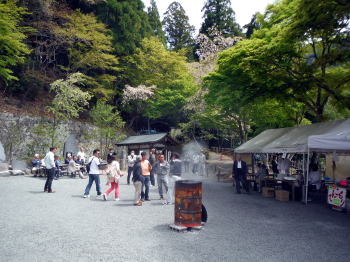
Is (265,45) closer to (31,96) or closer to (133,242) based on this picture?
(133,242)

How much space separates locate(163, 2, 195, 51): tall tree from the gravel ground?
119 ft

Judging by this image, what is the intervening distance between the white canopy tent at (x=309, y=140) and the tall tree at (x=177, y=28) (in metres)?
30.4

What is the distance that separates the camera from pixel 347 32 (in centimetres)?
1046

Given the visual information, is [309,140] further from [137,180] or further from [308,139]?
[137,180]

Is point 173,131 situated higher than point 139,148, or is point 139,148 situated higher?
point 173,131

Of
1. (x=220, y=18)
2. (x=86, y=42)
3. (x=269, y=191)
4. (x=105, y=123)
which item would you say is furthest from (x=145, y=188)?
(x=220, y=18)

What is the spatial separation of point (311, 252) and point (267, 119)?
15.9 metres

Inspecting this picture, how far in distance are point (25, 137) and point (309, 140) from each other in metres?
21.1

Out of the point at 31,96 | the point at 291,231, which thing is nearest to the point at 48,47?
the point at 31,96

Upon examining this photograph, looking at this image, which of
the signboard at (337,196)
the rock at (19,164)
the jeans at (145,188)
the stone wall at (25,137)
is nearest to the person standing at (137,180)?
the jeans at (145,188)

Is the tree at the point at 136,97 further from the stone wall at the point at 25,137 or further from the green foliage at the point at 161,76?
the stone wall at the point at 25,137

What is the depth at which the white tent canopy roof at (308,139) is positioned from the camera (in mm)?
9414

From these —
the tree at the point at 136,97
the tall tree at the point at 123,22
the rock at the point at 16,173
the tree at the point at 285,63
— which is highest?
the tall tree at the point at 123,22

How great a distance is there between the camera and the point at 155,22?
3906 cm
